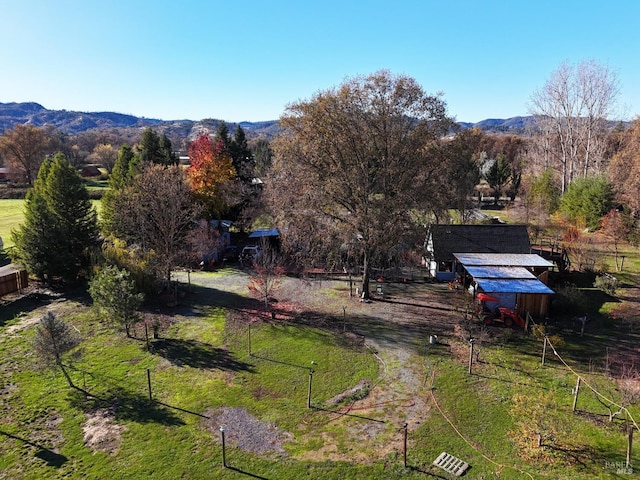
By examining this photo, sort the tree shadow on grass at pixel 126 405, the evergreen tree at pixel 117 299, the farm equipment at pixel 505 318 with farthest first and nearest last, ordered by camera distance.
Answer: the farm equipment at pixel 505 318 < the evergreen tree at pixel 117 299 < the tree shadow on grass at pixel 126 405

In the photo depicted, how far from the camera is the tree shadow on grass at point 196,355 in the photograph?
18156 millimetres

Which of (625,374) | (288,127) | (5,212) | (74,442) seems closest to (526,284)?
(625,374)

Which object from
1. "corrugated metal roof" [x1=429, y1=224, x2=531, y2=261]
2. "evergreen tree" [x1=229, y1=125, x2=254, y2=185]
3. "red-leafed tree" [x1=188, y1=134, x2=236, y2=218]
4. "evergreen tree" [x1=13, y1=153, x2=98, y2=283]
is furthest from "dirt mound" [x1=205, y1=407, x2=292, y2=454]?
"evergreen tree" [x1=229, y1=125, x2=254, y2=185]

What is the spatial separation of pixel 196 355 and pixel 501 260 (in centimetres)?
2132

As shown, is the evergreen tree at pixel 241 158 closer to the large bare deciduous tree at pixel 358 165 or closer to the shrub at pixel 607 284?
the large bare deciduous tree at pixel 358 165

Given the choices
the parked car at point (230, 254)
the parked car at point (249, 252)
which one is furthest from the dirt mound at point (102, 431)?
the parked car at point (230, 254)

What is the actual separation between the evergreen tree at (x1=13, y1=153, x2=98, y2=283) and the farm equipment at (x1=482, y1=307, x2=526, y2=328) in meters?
26.5

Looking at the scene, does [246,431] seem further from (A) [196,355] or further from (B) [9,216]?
(B) [9,216]

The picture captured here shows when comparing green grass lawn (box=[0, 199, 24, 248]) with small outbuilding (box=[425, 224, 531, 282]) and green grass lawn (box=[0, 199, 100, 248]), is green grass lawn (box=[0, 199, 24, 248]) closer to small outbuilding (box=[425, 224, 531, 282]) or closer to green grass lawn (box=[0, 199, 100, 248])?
green grass lawn (box=[0, 199, 100, 248])

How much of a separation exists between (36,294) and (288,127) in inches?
777

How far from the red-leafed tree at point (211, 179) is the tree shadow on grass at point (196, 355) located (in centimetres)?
1913

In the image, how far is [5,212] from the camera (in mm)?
58312

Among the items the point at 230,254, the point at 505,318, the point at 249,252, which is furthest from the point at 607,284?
the point at 230,254

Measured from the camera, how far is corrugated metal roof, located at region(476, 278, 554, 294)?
23078mm
